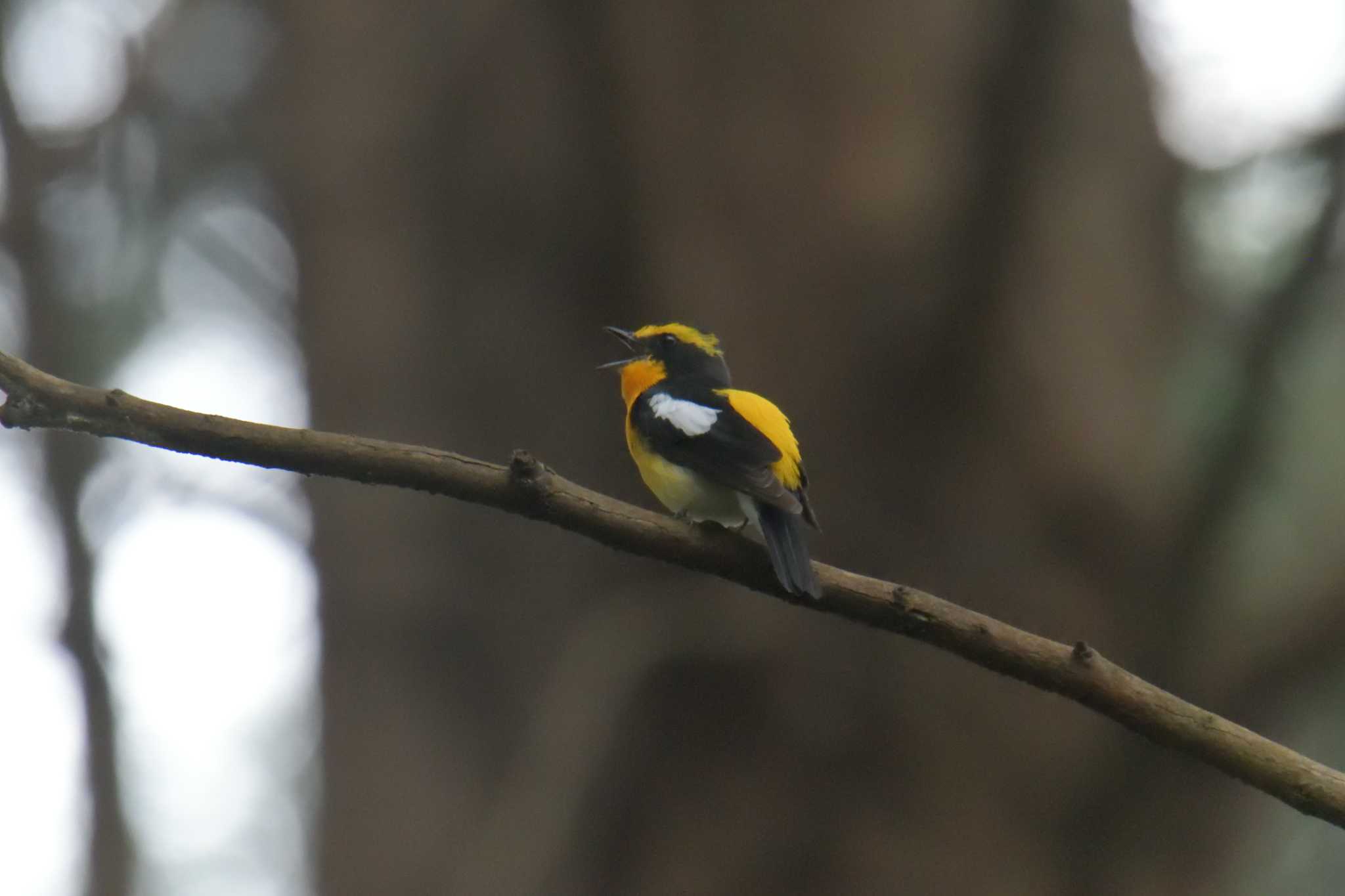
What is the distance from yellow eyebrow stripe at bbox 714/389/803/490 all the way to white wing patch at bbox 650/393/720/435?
110 mm

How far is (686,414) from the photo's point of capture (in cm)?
369

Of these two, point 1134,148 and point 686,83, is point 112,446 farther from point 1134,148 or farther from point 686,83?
point 1134,148

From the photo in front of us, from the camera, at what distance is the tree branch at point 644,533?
2.15m

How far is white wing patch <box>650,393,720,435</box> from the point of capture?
357cm

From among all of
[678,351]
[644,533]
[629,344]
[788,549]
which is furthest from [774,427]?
[644,533]

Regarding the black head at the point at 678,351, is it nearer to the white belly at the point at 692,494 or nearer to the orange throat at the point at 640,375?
the orange throat at the point at 640,375

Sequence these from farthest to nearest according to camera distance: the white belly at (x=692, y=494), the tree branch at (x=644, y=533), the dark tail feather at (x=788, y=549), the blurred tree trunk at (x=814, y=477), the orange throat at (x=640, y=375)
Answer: the blurred tree trunk at (x=814, y=477) < the orange throat at (x=640, y=375) < the white belly at (x=692, y=494) < the dark tail feather at (x=788, y=549) < the tree branch at (x=644, y=533)

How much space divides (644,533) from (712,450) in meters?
0.98

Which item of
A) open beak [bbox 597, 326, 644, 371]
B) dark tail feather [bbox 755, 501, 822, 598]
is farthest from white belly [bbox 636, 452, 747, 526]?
open beak [bbox 597, 326, 644, 371]

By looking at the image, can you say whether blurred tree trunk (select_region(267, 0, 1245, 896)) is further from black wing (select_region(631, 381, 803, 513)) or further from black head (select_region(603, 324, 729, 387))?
black wing (select_region(631, 381, 803, 513))

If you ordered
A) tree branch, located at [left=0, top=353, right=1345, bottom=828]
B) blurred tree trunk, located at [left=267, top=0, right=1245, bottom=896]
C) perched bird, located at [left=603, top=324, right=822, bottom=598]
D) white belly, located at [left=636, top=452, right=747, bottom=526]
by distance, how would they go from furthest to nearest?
blurred tree trunk, located at [left=267, top=0, right=1245, bottom=896], white belly, located at [left=636, top=452, right=747, bottom=526], perched bird, located at [left=603, top=324, right=822, bottom=598], tree branch, located at [left=0, top=353, right=1345, bottom=828]

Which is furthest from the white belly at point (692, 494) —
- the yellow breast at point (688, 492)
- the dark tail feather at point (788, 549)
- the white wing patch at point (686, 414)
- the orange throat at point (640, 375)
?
the orange throat at point (640, 375)

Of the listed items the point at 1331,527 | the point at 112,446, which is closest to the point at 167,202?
the point at 112,446

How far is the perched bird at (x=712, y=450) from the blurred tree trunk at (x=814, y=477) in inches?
41.8
